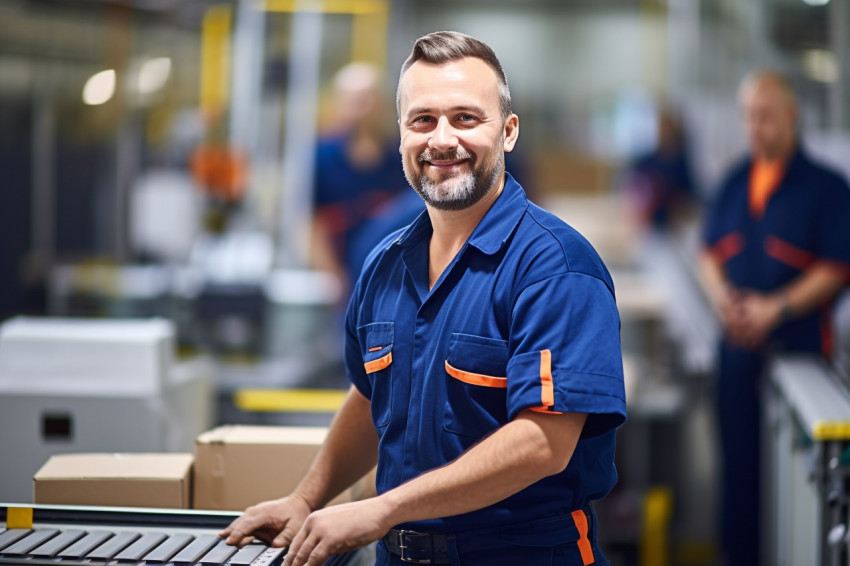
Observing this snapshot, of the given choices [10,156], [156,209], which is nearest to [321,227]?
[156,209]

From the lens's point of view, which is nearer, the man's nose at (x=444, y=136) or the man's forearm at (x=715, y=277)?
→ the man's nose at (x=444, y=136)

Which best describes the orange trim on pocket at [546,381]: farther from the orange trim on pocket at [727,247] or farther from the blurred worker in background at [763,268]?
the orange trim on pocket at [727,247]

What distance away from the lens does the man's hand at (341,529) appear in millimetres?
1411

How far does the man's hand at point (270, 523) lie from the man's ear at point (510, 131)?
2.28 ft

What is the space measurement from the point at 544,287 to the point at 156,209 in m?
6.46

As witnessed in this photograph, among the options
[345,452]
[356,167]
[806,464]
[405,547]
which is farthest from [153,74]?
[405,547]

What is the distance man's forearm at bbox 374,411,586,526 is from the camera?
1.38m

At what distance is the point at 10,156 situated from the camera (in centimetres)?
729

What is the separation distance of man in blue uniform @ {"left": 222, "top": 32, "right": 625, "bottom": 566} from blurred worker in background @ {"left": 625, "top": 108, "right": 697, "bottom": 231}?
15.3ft

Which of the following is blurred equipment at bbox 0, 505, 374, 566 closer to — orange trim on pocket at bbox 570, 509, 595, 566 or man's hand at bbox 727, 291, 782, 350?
orange trim on pocket at bbox 570, 509, 595, 566

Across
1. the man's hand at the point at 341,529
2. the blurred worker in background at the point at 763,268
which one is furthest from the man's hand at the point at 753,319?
the man's hand at the point at 341,529

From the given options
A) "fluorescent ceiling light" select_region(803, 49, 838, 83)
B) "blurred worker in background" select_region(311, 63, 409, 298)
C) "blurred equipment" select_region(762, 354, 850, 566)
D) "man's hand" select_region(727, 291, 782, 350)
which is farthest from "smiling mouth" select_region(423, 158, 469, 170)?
"fluorescent ceiling light" select_region(803, 49, 838, 83)

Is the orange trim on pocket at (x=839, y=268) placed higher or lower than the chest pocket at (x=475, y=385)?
higher

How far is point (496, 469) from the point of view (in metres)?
1.38
